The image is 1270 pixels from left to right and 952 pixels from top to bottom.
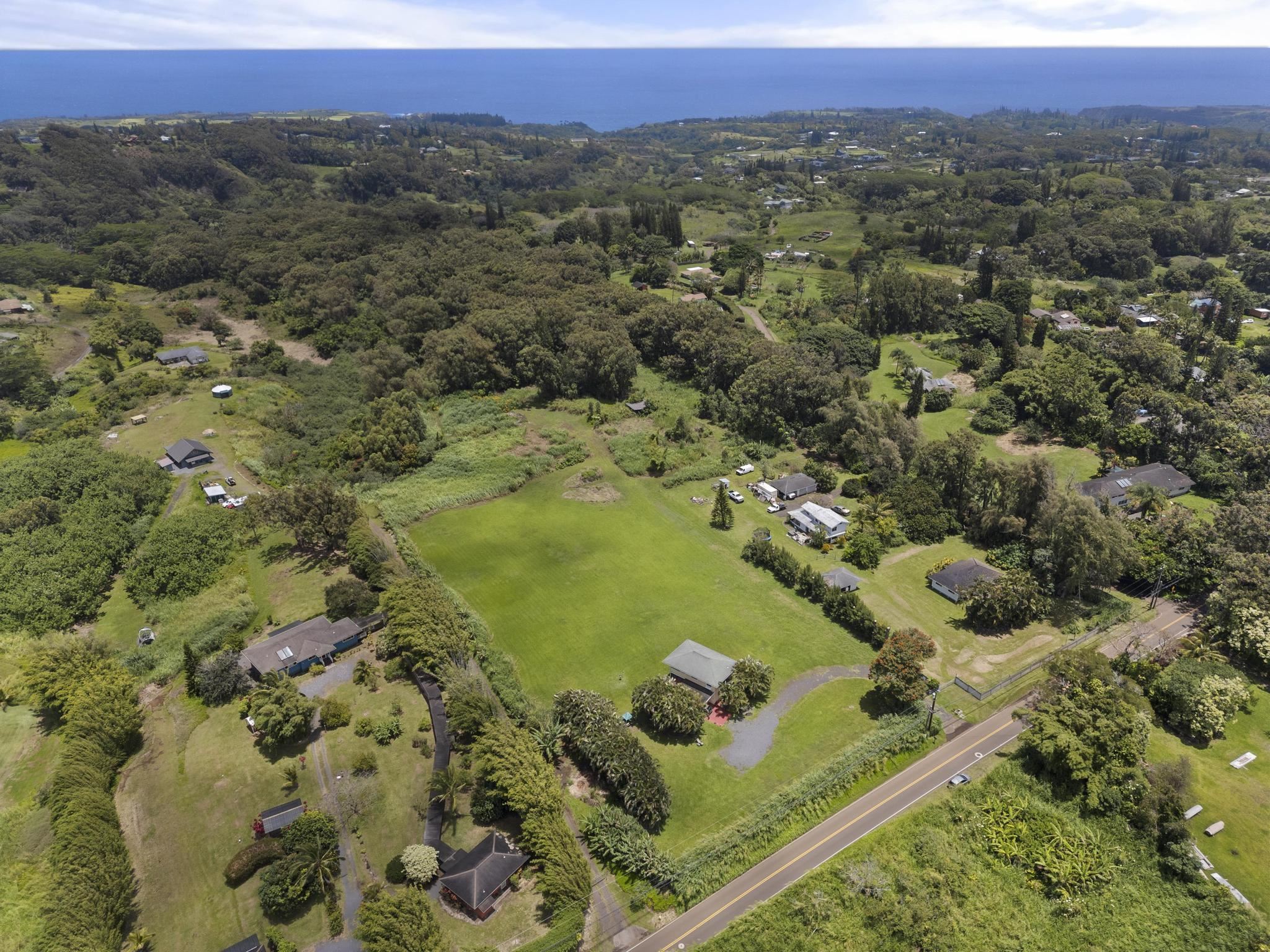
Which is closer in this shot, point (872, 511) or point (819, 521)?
point (819, 521)

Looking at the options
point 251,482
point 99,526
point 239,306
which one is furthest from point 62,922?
point 239,306

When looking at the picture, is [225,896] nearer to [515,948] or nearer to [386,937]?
[386,937]

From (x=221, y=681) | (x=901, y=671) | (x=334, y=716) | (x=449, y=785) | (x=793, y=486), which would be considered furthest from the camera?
(x=793, y=486)

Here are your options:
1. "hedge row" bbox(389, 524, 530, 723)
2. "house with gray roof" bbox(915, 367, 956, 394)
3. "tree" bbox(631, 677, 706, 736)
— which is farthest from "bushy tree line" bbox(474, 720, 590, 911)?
"house with gray roof" bbox(915, 367, 956, 394)

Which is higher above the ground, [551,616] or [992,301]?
[992,301]

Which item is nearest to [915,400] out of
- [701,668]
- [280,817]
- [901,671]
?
[901,671]

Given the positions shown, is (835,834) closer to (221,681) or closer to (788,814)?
(788,814)

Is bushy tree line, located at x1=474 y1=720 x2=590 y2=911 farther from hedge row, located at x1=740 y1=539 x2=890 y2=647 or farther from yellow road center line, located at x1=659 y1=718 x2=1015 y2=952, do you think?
hedge row, located at x1=740 y1=539 x2=890 y2=647

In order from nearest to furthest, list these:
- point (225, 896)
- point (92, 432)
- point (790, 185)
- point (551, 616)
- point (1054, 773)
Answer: point (225, 896), point (1054, 773), point (551, 616), point (92, 432), point (790, 185)
